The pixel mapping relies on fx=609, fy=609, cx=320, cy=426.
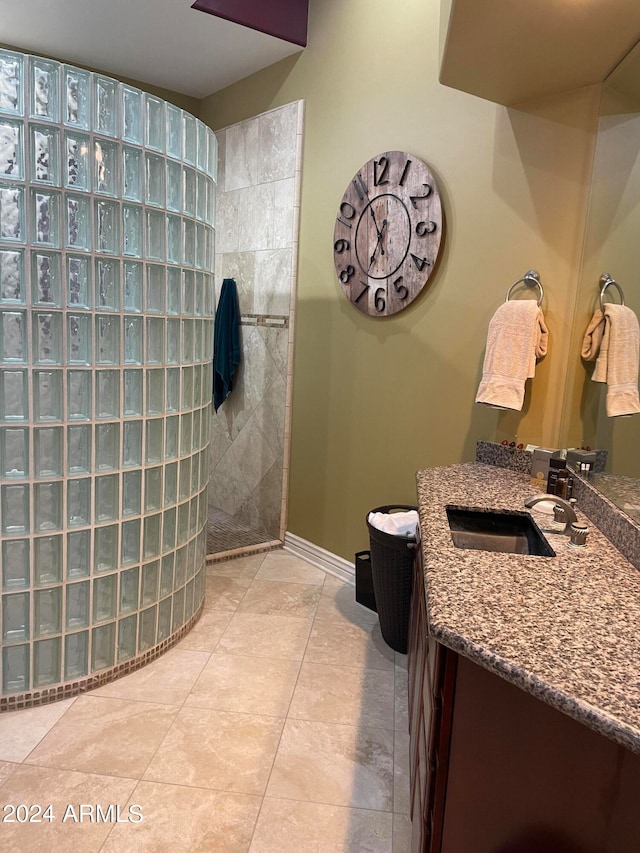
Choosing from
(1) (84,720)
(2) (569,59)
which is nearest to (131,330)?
(1) (84,720)

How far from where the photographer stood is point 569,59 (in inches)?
74.7

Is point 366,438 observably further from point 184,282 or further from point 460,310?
point 184,282

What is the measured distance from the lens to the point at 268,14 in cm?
300

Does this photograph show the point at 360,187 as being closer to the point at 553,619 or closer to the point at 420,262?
the point at 420,262

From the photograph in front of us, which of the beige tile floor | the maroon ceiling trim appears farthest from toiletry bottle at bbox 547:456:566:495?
the maroon ceiling trim

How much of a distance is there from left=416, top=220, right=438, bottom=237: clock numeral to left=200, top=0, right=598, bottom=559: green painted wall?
0.21ft

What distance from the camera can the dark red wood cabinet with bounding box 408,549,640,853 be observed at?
0.99 meters

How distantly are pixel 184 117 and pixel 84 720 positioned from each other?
82.9 inches

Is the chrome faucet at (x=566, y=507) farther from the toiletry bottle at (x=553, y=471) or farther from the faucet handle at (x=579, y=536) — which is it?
the toiletry bottle at (x=553, y=471)

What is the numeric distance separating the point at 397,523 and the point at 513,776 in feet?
4.73

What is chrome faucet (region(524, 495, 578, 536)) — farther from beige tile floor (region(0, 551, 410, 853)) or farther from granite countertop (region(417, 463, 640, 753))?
beige tile floor (region(0, 551, 410, 853))

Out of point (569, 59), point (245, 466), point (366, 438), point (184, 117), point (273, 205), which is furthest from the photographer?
point (245, 466)

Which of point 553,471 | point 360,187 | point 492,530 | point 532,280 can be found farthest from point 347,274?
point 492,530

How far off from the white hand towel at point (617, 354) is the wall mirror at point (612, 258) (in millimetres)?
32
